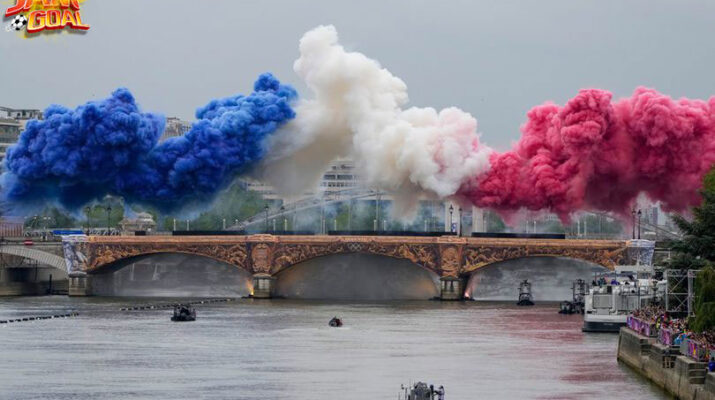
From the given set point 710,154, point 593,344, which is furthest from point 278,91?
point 593,344

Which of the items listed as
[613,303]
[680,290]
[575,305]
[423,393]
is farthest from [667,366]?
[575,305]

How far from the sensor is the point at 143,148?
190 meters

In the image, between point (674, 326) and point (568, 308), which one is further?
point (568, 308)

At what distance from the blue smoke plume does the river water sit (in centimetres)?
1483

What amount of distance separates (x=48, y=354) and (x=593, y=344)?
40.6 metres

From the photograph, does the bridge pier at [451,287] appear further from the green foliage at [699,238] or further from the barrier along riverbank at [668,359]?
the barrier along riverbank at [668,359]

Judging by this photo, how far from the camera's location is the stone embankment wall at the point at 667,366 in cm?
9319

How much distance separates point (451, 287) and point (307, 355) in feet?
221

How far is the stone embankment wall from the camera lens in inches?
3669

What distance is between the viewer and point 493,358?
130m

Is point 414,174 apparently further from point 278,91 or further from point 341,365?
point 341,365

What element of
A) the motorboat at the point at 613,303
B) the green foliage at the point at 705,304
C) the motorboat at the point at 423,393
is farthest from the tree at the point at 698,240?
the motorboat at the point at 423,393

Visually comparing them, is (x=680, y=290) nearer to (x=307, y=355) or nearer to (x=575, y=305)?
(x=307, y=355)

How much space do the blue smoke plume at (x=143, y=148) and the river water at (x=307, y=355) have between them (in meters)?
14.8
